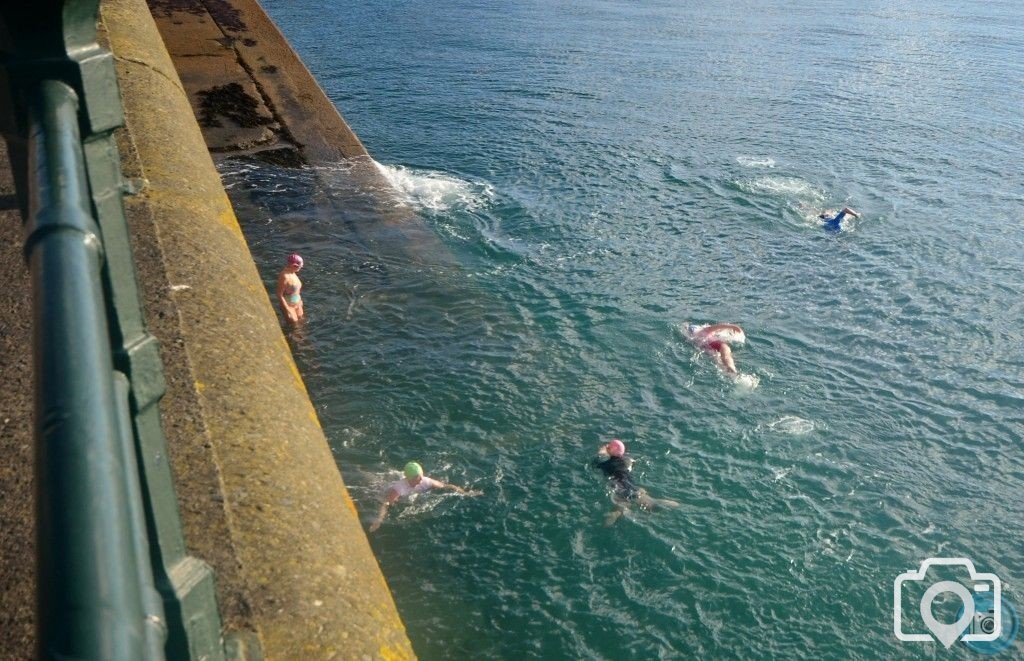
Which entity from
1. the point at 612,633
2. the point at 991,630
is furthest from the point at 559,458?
the point at 991,630

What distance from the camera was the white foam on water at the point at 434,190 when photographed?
59.8 ft

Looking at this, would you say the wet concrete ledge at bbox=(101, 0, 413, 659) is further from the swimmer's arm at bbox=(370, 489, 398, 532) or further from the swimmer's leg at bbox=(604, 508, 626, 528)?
the swimmer's leg at bbox=(604, 508, 626, 528)

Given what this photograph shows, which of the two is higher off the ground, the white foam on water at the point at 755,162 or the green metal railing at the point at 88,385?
the green metal railing at the point at 88,385

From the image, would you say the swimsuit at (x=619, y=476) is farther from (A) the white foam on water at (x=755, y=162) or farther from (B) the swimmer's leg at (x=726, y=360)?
(A) the white foam on water at (x=755, y=162)

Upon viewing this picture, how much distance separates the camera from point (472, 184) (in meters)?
19.6

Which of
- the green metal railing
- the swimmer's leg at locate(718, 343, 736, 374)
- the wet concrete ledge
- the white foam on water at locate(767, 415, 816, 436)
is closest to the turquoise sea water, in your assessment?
the white foam on water at locate(767, 415, 816, 436)

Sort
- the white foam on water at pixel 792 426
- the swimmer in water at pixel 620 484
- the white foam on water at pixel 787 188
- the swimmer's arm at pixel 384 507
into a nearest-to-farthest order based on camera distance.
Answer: the swimmer's arm at pixel 384 507
the swimmer in water at pixel 620 484
the white foam on water at pixel 792 426
the white foam on water at pixel 787 188

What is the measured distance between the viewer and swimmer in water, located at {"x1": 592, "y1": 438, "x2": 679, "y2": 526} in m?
10.2

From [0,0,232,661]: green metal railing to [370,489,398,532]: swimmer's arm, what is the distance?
7.70 meters

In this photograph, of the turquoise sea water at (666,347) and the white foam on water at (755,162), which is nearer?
the turquoise sea water at (666,347)

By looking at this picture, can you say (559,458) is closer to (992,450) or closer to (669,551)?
(669,551)

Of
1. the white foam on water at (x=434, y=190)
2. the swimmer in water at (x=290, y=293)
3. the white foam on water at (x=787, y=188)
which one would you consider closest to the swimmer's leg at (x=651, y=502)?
the swimmer in water at (x=290, y=293)

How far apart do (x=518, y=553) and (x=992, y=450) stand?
20.8 feet

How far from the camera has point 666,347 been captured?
536 inches
